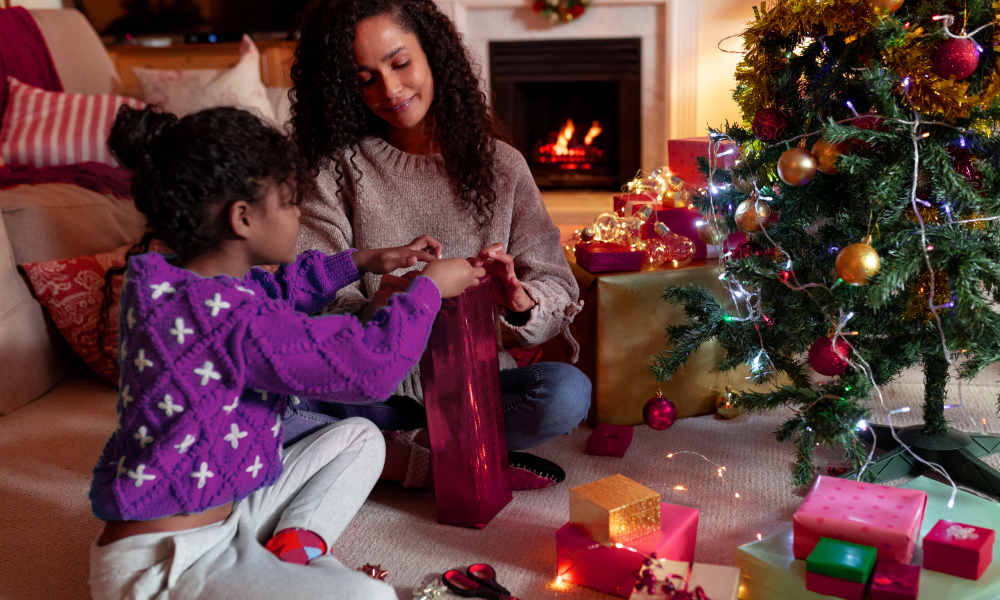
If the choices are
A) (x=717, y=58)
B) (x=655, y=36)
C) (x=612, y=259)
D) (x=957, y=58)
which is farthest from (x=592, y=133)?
(x=957, y=58)

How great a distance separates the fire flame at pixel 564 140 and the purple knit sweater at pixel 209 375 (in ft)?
9.02

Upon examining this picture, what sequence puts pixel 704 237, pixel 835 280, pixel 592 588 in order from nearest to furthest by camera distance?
pixel 592 588 < pixel 835 280 < pixel 704 237

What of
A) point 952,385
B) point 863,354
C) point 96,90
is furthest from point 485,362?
point 96,90

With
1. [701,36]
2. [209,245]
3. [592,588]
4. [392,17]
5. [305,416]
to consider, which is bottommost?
[592,588]

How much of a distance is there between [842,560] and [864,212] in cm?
53

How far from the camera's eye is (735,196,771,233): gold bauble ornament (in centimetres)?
126

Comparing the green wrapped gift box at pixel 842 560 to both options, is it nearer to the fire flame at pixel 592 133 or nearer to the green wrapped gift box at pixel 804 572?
the green wrapped gift box at pixel 804 572

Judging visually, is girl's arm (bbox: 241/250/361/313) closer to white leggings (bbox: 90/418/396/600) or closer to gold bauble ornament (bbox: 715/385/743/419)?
white leggings (bbox: 90/418/396/600)

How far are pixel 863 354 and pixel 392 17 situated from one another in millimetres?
960

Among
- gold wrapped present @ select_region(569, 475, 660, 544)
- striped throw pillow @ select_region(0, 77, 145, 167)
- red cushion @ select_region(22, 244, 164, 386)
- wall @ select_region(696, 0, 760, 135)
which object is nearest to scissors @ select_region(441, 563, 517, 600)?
gold wrapped present @ select_region(569, 475, 660, 544)

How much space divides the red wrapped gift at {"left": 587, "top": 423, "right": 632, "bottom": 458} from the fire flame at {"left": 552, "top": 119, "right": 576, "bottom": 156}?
7.32ft

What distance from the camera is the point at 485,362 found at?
1.24 meters

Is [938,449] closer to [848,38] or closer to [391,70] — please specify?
[848,38]

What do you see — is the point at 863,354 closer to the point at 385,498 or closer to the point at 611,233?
the point at 611,233
